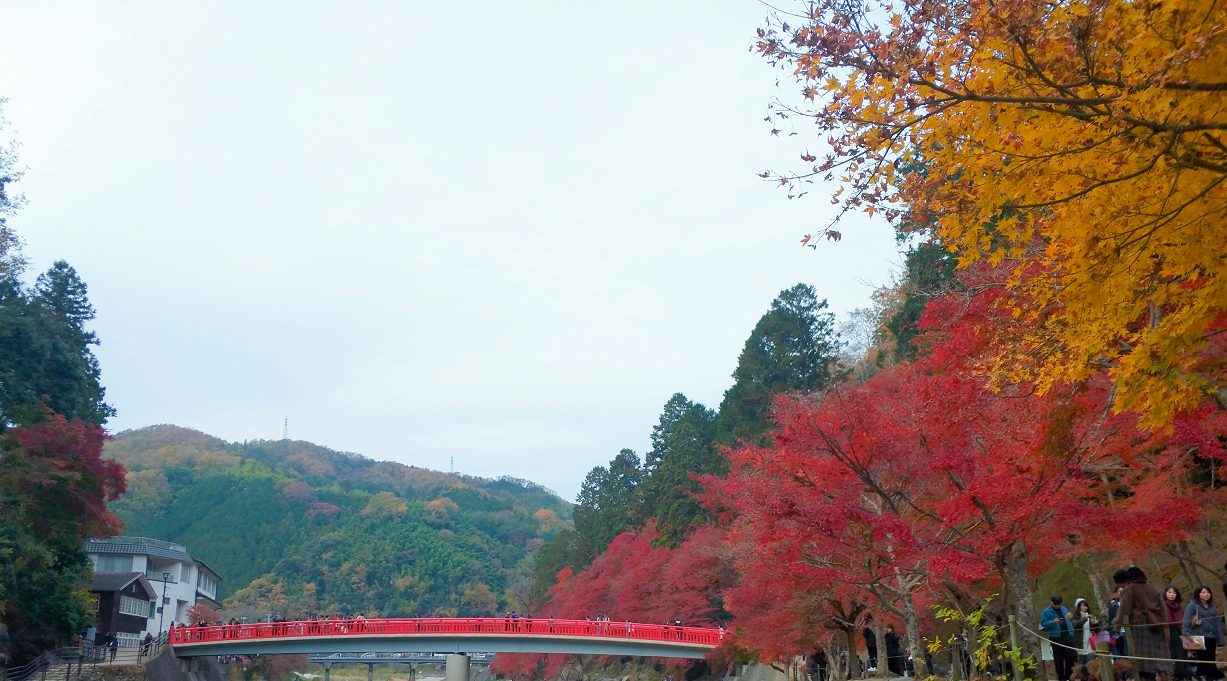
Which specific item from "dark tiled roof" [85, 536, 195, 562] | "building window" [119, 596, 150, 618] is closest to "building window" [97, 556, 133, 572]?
"dark tiled roof" [85, 536, 195, 562]

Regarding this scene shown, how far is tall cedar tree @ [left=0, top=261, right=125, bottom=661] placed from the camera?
24078mm

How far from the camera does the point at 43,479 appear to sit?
964 inches

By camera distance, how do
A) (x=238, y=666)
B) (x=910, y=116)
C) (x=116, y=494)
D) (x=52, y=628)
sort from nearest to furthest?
(x=910, y=116)
(x=52, y=628)
(x=116, y=494)
(x=238, y=666)

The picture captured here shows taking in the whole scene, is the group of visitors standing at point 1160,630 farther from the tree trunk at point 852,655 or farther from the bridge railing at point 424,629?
the bridge railing at point 424,629

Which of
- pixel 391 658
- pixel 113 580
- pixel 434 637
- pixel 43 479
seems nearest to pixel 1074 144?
pixel 43 479

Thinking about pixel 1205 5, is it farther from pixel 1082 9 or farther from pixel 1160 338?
pixel 1160 338

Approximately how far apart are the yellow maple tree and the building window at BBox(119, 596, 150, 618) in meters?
43.3

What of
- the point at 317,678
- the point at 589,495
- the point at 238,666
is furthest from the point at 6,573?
the point at 317,678

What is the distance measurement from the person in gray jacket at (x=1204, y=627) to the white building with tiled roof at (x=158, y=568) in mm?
45924

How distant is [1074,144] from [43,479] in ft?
92.2

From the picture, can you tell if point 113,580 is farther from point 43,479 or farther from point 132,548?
point 43,479

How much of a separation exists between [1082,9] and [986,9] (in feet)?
1.77

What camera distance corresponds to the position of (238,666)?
142 feet

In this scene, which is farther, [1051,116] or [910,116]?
[910,116]
